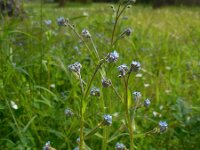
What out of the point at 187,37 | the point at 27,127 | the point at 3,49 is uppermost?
the point at 3,49

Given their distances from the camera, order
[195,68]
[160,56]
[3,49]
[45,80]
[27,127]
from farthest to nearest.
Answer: [160,56] → [195,68] → [45,80] → [3,49] → [27,127]

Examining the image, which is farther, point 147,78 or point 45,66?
point 147,78

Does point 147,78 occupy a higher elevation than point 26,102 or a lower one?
lower

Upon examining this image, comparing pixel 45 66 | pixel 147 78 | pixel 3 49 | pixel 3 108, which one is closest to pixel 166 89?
pixel 147 78

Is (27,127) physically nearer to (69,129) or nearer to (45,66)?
(69,129)

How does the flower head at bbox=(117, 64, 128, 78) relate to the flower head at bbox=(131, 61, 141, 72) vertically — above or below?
below

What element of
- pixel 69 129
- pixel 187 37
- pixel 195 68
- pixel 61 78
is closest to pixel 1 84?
pixel 69 129

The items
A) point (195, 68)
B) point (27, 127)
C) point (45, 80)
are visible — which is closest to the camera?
point (27, 127)

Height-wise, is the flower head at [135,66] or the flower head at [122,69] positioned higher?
the flower head at [135,66]

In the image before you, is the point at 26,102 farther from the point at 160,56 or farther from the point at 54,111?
the point at 160,56
